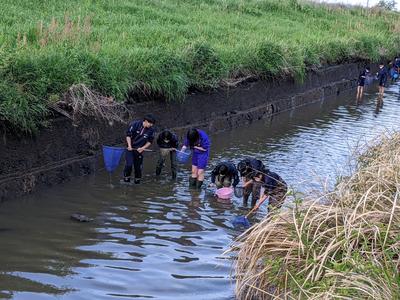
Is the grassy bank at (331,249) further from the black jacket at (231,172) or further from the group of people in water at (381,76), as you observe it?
the group of people in water at (381,76)

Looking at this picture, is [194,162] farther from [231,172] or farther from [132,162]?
[132,162]

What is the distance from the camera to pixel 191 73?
16484 millimetres

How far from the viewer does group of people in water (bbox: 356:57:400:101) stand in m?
28.4

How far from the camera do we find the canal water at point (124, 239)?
724 cm

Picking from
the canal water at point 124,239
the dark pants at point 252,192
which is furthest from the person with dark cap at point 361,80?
the dark pants at point 252,192

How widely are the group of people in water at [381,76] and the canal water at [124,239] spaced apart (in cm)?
1446

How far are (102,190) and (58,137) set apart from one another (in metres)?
1.47

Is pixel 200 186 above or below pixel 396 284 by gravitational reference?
below

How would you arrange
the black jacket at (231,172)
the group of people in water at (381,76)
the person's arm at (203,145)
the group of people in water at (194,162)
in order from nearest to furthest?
1. the group of people in water at (194,162)
2. the black jacket at (231,172)
3. the person's arm at (203,145)
4. the group of people in water at (381,76)

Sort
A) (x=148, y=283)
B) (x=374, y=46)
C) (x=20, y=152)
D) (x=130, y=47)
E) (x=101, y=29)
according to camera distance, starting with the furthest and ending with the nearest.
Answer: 1. (x=374, y=46)
2. (x=101, y=29)
3. (x=130, y=47)
4. (x=20, y=152)
5. (x=148, y=283)

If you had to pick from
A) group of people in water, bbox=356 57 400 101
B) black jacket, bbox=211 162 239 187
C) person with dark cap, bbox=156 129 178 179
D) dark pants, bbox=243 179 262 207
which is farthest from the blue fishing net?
group of people in water, bbox=356 57 400 101

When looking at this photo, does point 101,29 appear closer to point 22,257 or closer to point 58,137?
point 58,137

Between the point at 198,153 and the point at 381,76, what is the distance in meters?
19.6

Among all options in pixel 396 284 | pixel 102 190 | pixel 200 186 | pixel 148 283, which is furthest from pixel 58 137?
pixel 396 284
